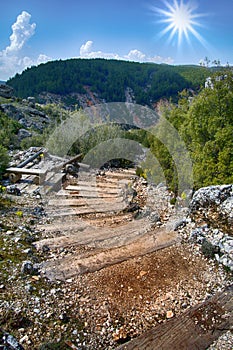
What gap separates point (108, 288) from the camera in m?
4.32

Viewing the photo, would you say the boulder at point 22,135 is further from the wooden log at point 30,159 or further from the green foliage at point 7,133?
the wooden log at point 30,159

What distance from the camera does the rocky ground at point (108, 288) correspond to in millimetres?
3434

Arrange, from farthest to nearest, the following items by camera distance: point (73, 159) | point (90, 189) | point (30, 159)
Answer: point (73, 159) → point (30, 159) → point (90, 189)

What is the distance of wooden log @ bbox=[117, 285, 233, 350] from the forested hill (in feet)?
210

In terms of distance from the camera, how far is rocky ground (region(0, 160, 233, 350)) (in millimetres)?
3434

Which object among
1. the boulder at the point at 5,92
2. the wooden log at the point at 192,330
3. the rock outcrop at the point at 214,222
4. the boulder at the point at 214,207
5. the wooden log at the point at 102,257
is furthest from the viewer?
the boulder at the point at 5,92

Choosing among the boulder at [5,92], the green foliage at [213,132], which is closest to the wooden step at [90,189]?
the green foliage at [213,132]

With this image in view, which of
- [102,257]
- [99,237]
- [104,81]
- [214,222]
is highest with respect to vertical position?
[104,81]

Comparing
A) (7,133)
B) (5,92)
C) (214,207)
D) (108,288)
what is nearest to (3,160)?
(7,133)

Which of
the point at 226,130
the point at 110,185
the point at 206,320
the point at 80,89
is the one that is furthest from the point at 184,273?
the point at 80,89

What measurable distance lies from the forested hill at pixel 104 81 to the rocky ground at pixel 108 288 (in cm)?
6198

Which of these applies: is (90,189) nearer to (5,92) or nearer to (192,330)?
(192,330)

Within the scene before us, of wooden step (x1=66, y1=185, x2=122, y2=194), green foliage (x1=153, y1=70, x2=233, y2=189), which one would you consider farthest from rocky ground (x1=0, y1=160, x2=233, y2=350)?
wooden step (x1=66, y1=185, x2=122, y2=194)

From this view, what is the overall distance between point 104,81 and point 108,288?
8015 centimetres
